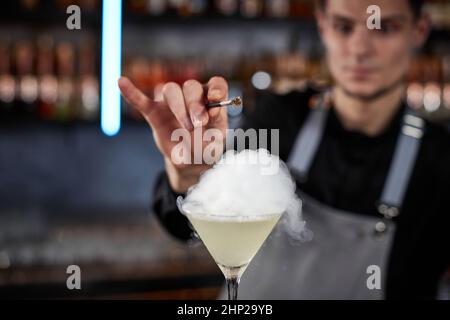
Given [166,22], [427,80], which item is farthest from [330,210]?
[427,80]

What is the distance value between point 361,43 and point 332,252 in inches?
27.6

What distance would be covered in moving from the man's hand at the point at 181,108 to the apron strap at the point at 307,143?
985 millimetres

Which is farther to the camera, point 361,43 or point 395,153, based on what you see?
point 395,153

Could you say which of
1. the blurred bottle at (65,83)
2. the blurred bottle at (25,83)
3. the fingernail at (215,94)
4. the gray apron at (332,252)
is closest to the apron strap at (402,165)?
the gray apron at (332,252)

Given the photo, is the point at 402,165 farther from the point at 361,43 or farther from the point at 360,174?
the point at 361,43

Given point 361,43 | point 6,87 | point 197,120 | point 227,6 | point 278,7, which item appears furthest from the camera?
point 278,7

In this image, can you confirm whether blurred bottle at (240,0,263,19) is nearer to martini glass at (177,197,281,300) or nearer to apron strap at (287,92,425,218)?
Answer: apron strap at (287,92,425,218)

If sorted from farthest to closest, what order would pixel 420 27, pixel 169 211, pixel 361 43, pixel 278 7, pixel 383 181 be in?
pixel 278 7 < pixel 383 181 < pixel 420 27 < pixel 361 43 < pixel 169 211

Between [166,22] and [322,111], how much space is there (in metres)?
1.46

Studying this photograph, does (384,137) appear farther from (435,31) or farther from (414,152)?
(435,31)

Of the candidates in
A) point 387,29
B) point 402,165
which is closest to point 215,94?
point 387,29

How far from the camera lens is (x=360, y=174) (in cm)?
235

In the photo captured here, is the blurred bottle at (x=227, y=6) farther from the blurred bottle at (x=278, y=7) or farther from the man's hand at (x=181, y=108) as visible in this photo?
the man's hand at (x=181, y=108)

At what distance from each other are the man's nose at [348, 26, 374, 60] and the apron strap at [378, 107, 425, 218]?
0.38 m
